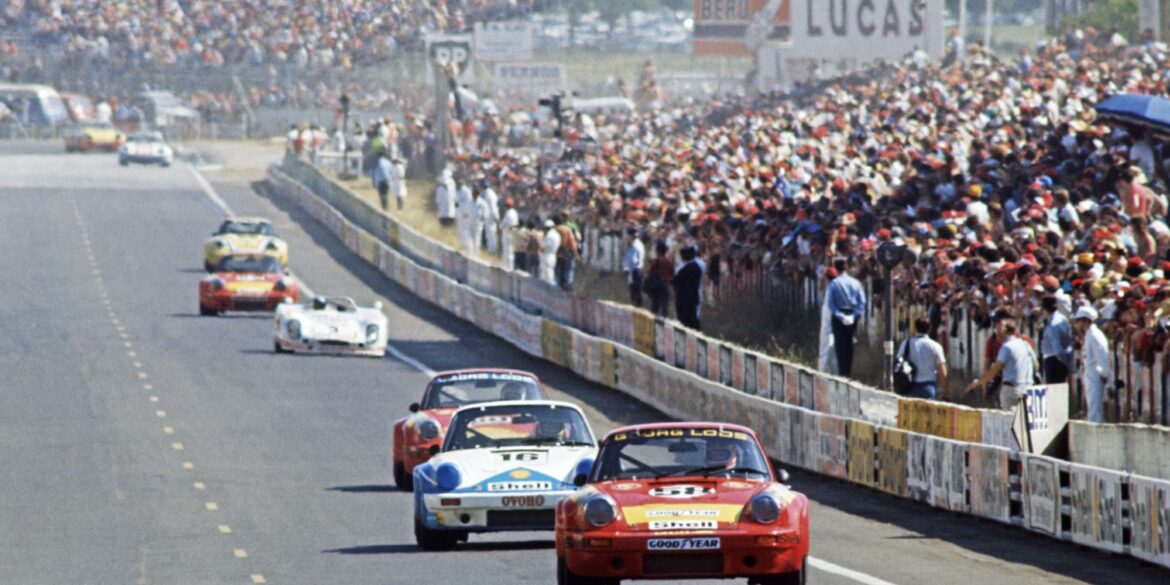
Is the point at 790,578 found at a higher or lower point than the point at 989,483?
higher

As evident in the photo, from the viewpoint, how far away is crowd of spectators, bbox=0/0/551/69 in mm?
82375

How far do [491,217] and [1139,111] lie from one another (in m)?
20.8

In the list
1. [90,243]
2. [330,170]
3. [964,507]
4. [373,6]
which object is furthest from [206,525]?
[373,6]

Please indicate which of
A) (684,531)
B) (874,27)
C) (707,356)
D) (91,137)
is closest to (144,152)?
(91,137)

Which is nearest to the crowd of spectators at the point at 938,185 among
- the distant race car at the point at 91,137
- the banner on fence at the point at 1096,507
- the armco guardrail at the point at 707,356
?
the armco guardrail at the point at 707,356

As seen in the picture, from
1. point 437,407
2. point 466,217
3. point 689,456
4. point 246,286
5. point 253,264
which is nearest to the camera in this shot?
point 689,456

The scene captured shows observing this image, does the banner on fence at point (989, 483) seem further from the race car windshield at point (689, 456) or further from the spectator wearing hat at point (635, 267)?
the spectator wearing hat at point (635, 267)

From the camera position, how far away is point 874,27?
178 feet

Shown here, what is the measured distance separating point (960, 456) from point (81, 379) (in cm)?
1626

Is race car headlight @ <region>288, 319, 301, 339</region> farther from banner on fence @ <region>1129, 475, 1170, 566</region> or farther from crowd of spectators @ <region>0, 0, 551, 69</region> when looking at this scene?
crowd of spectators @ <region>0, 0, 551, 69</region>

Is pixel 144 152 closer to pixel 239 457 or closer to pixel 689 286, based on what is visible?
pixel 689 286

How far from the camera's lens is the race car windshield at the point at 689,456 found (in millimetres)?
13531

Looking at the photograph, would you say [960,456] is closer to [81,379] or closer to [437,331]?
[81,379]

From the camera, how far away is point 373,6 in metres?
85.0
